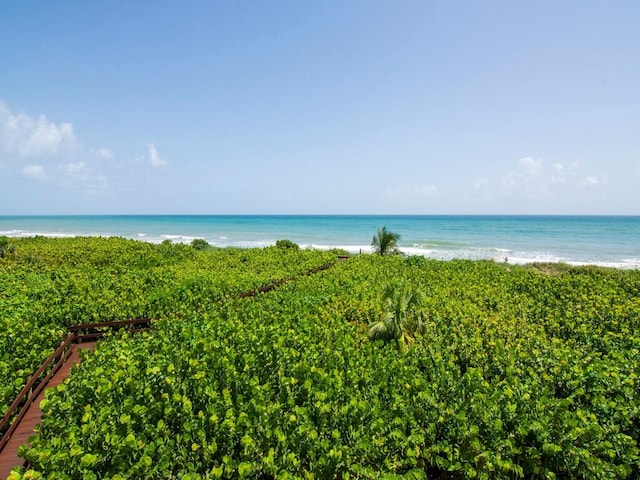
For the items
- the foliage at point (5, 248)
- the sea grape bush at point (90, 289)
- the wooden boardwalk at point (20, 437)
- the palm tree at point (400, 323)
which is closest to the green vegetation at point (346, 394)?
the palm tree at point (400, 323)

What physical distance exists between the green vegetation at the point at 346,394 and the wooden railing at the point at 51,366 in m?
0.73

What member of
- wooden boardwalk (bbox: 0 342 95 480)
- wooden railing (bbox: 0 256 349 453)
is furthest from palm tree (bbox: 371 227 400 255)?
wooden boardwalk (bbox: 0 342 95 480)

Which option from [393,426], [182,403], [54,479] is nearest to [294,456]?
[393,426]

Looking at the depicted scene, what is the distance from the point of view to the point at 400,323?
10953 millimetres

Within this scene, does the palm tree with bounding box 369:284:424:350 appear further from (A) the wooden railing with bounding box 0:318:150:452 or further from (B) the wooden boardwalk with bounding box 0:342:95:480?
(B) the wooden boardwalk with bounding box 0:342:95:480

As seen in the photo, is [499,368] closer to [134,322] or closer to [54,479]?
[54,479]

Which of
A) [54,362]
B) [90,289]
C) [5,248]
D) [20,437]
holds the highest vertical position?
[5,248]

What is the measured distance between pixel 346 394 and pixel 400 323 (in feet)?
15.7

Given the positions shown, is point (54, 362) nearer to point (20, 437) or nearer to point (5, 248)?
point (20, 437)

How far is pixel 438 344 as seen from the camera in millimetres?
9570

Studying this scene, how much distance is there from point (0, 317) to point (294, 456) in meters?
11.2

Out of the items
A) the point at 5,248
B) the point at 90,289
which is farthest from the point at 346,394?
the point at 5,248

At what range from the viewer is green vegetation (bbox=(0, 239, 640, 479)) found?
521 centimetres

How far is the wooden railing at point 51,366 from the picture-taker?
7.60 meters
